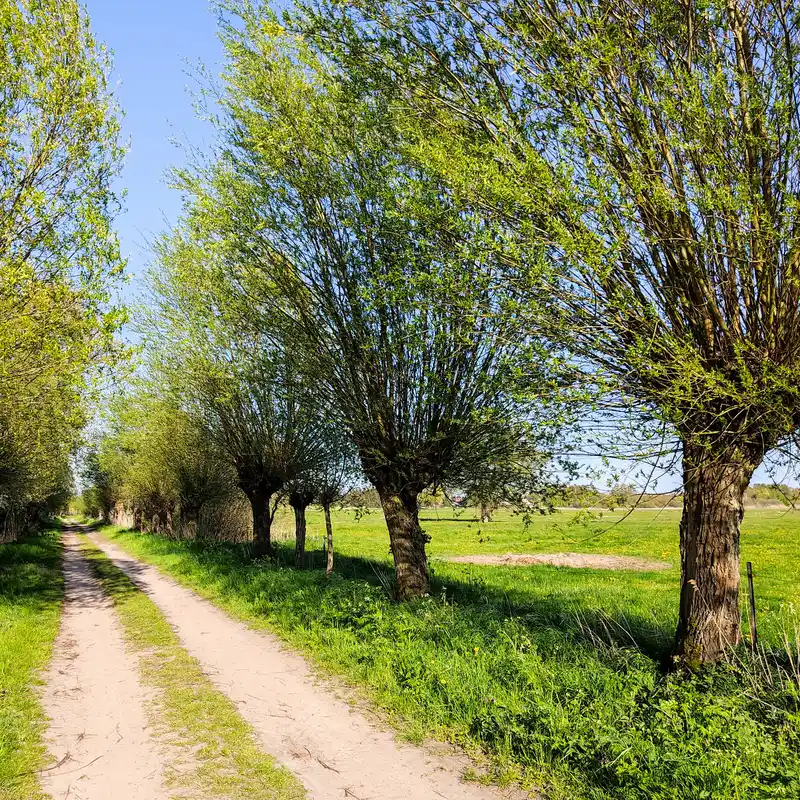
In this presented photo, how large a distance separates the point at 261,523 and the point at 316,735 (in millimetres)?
18315

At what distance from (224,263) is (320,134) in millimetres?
4401

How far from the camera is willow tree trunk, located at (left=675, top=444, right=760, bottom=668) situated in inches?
283

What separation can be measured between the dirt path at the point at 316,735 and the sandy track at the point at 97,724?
121cm

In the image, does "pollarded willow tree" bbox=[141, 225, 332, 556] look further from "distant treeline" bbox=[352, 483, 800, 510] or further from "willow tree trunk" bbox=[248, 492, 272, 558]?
"distant treeline" bbox=[352, 483, 800, 510]

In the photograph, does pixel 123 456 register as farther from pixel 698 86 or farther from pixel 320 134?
pixel 698 86

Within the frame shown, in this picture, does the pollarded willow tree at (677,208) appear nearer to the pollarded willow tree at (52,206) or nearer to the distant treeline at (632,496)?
the distant treeline at (632,496)

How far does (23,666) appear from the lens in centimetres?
962

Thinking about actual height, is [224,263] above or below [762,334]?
above

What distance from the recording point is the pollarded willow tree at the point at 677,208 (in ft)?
19.8

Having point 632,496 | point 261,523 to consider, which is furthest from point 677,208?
point 261,523

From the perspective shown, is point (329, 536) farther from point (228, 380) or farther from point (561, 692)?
point (561, 692)

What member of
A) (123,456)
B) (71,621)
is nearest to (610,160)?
(71,621)

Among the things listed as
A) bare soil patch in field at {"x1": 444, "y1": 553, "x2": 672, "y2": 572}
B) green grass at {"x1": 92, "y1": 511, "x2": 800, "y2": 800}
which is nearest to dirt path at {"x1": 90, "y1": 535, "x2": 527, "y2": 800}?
green grass at {"x1": 92, "y1": 511, "x2": 800, "y2": 800}

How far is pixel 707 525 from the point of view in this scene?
728cm
